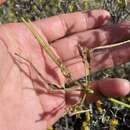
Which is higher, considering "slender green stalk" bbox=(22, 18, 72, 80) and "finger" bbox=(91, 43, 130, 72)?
"slender green stalk" bbox=(22, 18, 72, 80)

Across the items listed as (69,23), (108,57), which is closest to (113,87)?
(108,57)

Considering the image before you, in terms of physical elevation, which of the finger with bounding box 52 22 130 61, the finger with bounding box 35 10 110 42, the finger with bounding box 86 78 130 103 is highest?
the finger with bounding box 35 10 110 42

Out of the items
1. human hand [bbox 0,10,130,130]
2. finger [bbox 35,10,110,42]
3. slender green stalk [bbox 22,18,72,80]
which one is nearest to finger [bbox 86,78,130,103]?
human hand [bbox 0,10,130,130]

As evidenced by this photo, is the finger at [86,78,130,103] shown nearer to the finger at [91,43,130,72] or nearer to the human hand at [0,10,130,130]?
the human hand at [0,10,130,130]

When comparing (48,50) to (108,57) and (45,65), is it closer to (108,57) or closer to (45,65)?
(45,65)

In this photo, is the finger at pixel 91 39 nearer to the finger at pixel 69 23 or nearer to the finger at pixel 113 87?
the finger at pixel 69 23

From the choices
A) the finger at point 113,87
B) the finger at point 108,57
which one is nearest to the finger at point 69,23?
the finger at point 108,57
